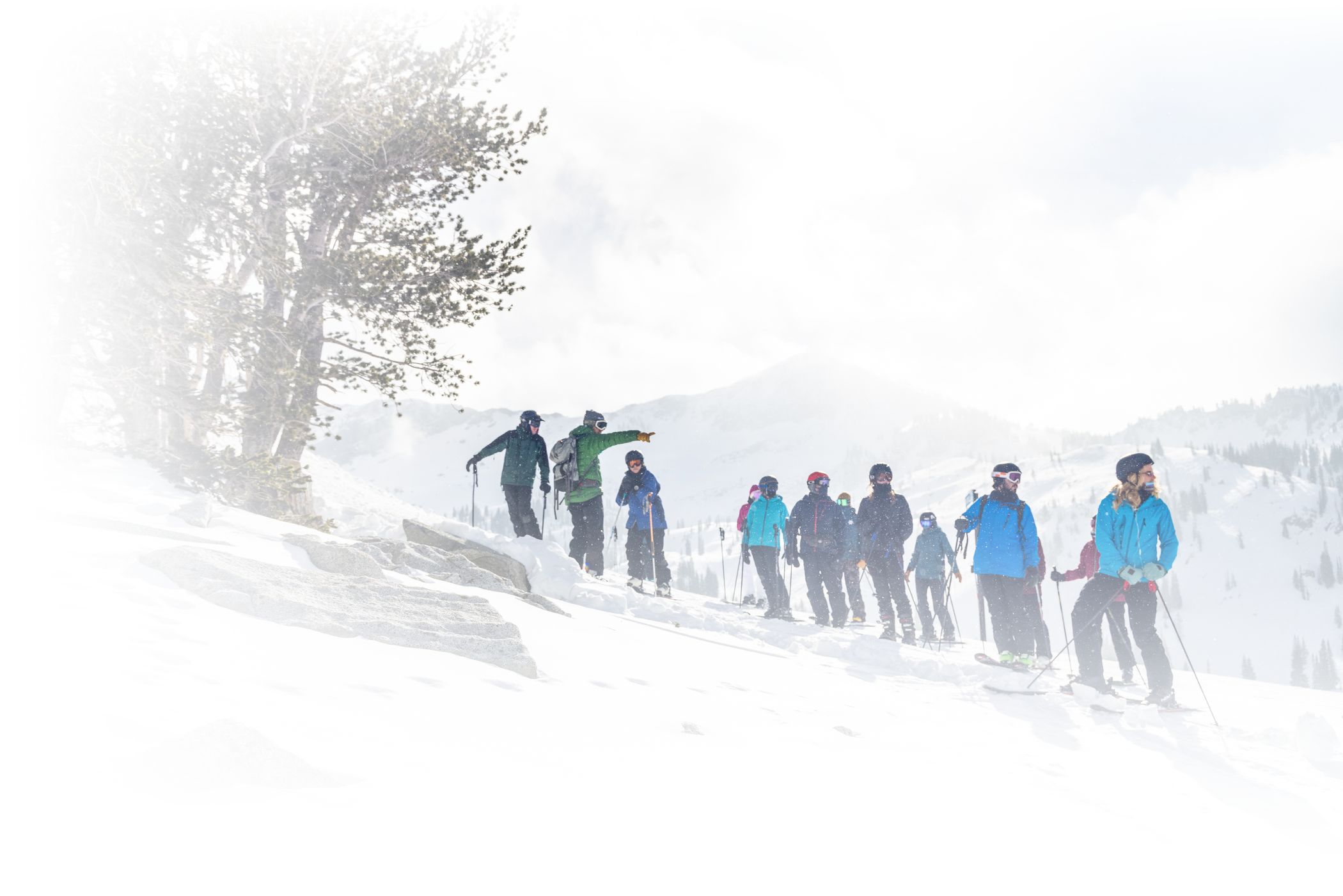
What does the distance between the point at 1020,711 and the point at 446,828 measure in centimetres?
562

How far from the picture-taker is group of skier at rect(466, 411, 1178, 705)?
7.52 m

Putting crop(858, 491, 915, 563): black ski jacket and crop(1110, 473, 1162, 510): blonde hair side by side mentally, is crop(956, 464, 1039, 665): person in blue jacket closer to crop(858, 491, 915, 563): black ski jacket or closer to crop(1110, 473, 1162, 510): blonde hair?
crop(1110, 473, 1162, 510): blonde hair

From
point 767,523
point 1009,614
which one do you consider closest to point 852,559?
point 767,523

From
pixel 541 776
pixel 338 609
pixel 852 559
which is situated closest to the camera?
pixel 541 776

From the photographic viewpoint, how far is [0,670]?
115 inches

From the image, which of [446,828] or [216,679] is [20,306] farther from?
[446,828]

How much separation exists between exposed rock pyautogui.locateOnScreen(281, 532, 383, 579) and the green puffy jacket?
5700mm

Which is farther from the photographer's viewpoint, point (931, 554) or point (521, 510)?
point (521, 510)

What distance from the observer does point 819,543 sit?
1272 cm

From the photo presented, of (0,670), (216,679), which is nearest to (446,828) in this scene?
(216,679)

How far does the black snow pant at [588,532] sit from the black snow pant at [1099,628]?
769cm

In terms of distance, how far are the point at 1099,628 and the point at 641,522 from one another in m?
7.79

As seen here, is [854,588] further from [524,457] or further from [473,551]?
[473,551]

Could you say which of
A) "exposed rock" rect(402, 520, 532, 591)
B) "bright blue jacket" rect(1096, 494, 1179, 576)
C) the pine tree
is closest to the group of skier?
"bright blue jacket" rect(1096, 494, 1179, 576)
